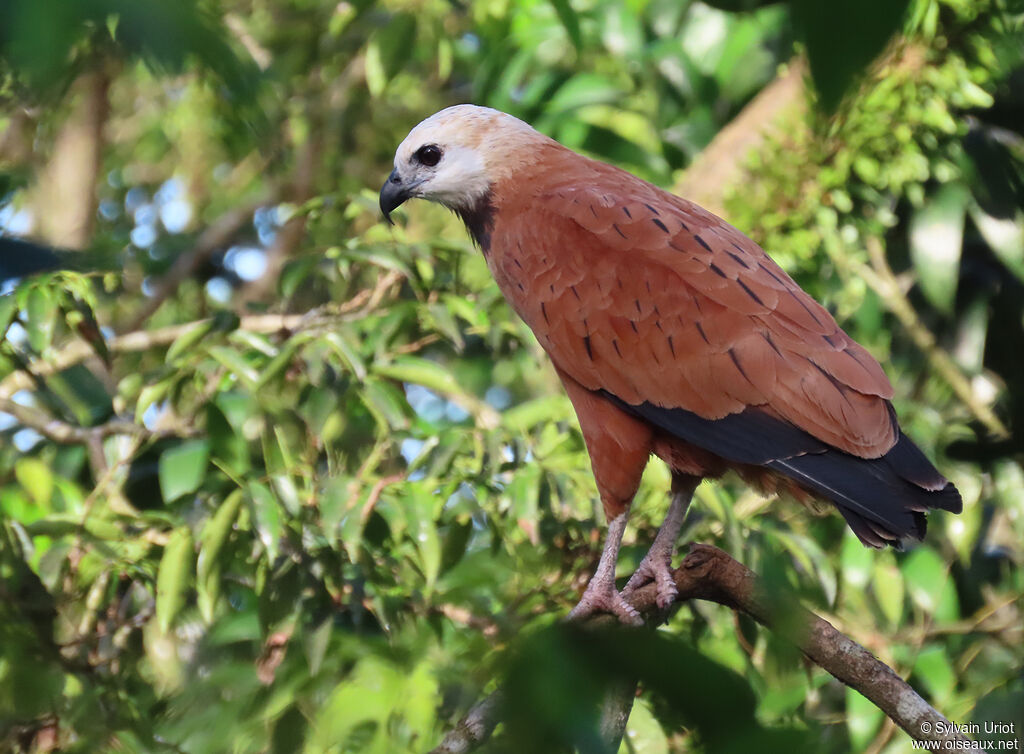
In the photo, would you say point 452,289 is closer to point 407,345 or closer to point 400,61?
point 407,345

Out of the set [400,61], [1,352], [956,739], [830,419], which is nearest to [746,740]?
[956,739]

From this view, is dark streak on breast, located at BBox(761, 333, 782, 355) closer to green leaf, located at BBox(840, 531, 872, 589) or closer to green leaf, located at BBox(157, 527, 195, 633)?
green leaf, located at BBox(840, 531, 872, 589)

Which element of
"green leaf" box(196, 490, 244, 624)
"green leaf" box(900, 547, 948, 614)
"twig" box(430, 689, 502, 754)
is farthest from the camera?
"green leaf" box(900, 547, 948, 614)

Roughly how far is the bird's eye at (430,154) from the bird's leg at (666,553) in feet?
4.87

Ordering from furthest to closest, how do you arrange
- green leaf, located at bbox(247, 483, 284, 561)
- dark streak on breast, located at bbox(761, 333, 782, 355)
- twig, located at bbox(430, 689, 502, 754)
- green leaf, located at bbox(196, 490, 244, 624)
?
1. green leaf, located at bbox(196, 490, 244, 624)
2. green leaf, located at bbox(247, 483, 284, 561)
3. dark streak on breast, located at bbox(761, 333, 782, 355)
4. twig, located at bbox(430, 689, 502, 754)

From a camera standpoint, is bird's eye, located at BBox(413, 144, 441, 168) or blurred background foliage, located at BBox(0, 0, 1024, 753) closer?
blurred background foliage, located at BBox(0, 0, 1024, 753)

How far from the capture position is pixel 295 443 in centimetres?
420

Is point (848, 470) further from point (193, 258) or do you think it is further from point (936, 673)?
point (193, 258)

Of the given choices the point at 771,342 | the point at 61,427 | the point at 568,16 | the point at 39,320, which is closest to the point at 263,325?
the point at 61,427

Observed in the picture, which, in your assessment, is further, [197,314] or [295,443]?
[197,314]

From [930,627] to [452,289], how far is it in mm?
2475

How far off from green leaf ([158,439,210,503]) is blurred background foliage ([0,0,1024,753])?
12mm

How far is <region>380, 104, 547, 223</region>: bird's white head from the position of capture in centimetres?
392

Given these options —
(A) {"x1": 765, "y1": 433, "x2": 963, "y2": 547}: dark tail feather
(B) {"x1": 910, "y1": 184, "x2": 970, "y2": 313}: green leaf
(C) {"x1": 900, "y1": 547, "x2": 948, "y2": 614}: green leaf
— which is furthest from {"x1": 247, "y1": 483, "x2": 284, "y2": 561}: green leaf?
(B) {"x1": 910, "y1": 184, "x2": 970, "y2": 313}: green leaf
